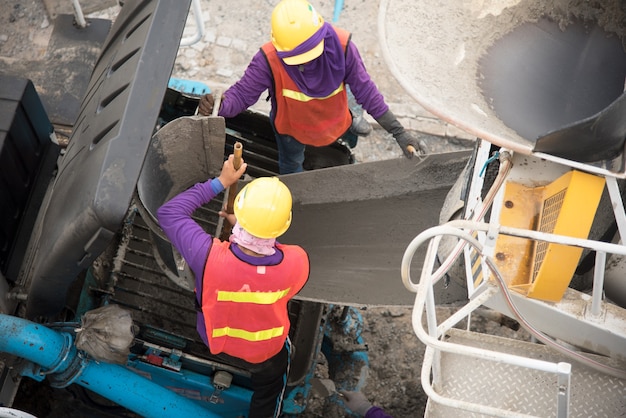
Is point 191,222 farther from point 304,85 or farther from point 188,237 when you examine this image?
point 304,85

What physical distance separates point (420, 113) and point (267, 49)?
2365mm

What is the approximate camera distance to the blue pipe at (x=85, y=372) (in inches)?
128

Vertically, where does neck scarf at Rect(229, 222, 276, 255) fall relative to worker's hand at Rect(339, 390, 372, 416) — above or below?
above

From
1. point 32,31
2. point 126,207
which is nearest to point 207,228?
point 126,207

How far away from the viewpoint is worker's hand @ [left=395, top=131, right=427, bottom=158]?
4121 millimetres

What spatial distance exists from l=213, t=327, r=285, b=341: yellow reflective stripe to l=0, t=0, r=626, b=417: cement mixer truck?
0.34 metres

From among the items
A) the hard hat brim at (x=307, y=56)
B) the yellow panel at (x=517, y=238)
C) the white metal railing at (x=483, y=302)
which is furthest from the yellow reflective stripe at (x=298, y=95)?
the white metal railing at (x=483, y=302)

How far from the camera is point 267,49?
4.02 m

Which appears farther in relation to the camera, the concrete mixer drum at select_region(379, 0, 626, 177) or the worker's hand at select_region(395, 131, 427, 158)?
the worker's hand at select_region(395, 131, 427, 158)

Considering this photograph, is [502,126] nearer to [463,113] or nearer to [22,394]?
[463,113]

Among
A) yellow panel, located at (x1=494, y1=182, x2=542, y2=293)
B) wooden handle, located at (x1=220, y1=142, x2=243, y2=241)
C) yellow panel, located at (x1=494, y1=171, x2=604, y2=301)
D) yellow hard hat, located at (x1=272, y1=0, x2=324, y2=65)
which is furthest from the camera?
yellow hard hat, located at (x1=272, y1=0, x2=324, y2=65)

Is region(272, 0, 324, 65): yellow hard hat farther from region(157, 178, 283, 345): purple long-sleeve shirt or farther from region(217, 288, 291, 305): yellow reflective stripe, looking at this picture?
region(217, 288, 291, 305): yellow reflective stripe

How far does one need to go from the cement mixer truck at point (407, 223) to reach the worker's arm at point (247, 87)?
0.88 ft

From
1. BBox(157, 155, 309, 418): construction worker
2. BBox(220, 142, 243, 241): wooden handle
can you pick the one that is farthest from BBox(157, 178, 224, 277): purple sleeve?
BBox(220, 142, 243, 241): wooden handle
